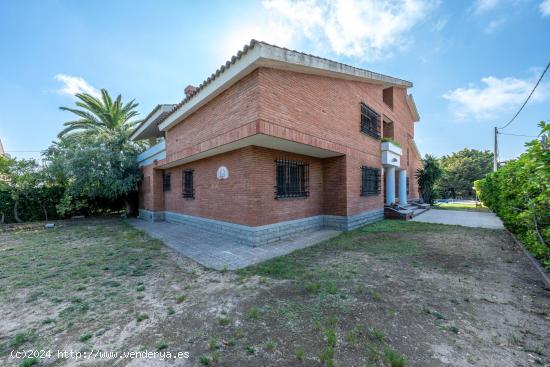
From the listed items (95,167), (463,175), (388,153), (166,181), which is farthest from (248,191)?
(463,175)

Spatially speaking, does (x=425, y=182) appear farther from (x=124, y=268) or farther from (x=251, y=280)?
(x=124, y=268)

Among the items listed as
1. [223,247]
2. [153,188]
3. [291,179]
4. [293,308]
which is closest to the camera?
[293,308]

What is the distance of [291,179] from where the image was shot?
7902 millimetres

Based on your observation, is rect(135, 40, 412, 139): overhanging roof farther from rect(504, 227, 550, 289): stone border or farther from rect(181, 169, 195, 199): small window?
rect(504, 227, 550, 289): stone border

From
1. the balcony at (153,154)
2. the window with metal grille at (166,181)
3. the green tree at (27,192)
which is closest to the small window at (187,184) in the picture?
the balcony at (153,154)

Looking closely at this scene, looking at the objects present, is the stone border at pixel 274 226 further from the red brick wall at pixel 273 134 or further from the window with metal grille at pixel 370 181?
the window with metal grille at pixel 370 181

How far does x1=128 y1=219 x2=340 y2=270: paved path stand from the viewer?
5.32m

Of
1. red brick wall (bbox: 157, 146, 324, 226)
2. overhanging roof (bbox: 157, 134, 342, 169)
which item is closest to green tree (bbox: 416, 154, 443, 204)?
red brick wall (bbox: 157, 146, 324, 226)

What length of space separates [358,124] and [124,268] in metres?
9.53

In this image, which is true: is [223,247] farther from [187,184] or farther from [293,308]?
[187,184]

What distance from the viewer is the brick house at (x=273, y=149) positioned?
19.0 ft

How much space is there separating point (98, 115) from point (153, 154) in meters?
9.92

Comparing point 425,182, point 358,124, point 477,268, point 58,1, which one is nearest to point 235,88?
point 358,124

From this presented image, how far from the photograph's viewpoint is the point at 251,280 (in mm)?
4176
